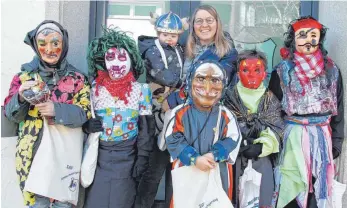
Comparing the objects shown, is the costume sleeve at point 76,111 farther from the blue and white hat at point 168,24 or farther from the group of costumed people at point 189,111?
the blue and white hat at point 168,24

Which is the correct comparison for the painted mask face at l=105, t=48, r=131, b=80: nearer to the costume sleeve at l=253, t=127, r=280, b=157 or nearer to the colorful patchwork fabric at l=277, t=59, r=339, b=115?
the costume sleeve at l=253, t=127, r=280, b=157

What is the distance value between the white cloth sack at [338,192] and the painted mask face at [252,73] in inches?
43.5

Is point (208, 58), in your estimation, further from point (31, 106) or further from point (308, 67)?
point (31, 106)

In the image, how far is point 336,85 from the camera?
368 centimetres

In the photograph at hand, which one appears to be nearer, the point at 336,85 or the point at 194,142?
the point at 194,142

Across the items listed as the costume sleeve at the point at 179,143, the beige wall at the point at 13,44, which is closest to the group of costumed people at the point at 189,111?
the costume sleeve at the point at 179,143

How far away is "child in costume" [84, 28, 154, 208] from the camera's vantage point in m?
3.33

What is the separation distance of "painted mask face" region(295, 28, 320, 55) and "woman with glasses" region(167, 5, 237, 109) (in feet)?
1.86

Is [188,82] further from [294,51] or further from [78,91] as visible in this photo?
[294,51]

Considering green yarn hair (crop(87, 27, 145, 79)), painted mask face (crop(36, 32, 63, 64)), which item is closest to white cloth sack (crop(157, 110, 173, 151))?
green yarn hair (crop(87, 27, 145, 79))

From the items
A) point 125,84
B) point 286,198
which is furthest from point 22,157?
point 286,198

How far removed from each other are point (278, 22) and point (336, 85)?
1292 millimetres

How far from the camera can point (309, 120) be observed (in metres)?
3.61

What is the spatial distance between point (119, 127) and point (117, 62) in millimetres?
513
